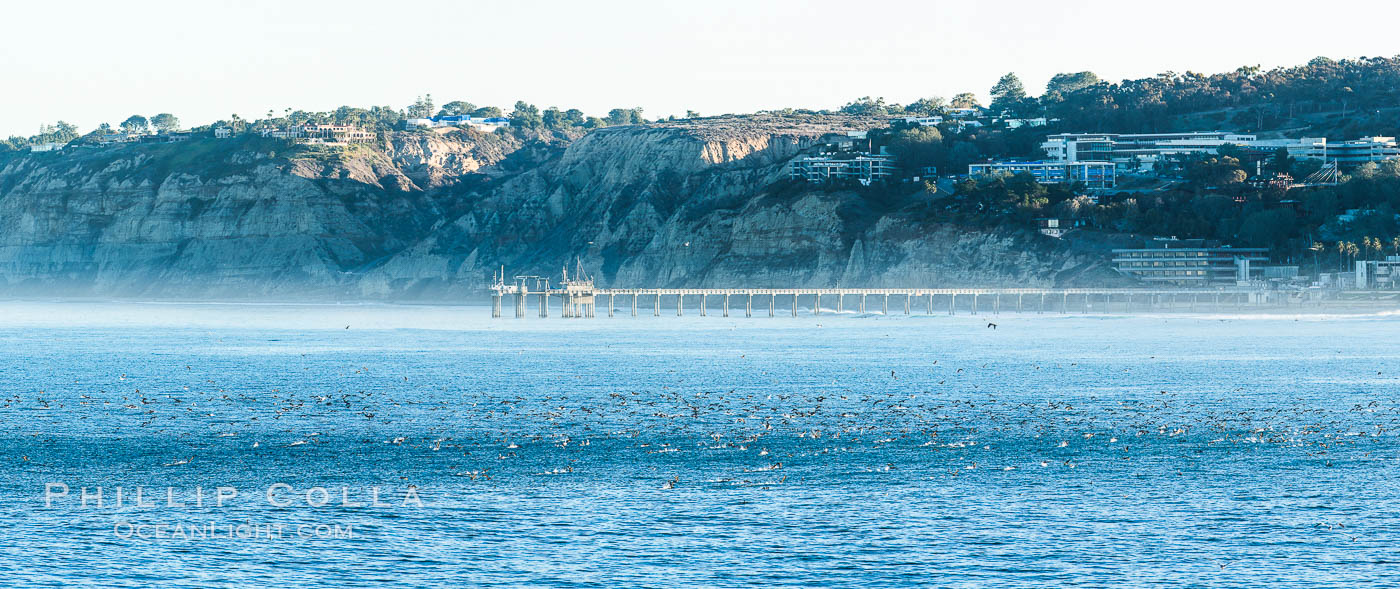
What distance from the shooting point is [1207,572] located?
40.3 meters

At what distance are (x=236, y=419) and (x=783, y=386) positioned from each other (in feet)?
104

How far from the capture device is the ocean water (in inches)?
1628

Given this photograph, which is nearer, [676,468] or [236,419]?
[676,468]

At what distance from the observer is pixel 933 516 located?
4722 centimetres

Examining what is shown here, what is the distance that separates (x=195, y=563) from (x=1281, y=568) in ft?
88.2

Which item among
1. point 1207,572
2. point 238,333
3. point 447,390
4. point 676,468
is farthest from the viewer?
point 238,333

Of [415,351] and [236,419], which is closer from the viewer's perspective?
[236,419]

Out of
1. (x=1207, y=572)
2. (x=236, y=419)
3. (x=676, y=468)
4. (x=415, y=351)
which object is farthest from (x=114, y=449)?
(x=415, y=351)

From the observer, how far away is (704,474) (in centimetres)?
5488

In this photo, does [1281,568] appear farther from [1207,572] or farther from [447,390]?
[447,390]

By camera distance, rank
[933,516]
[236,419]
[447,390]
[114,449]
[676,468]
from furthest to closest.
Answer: [447,390] → [236,419] → [114,449] → [676,468] → [933,516]

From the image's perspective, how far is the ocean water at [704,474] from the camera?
136ft

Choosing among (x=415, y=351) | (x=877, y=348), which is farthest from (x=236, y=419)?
(x=877, y=348)

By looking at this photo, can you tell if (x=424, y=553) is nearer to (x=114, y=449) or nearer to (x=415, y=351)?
(x=114, y=449)
